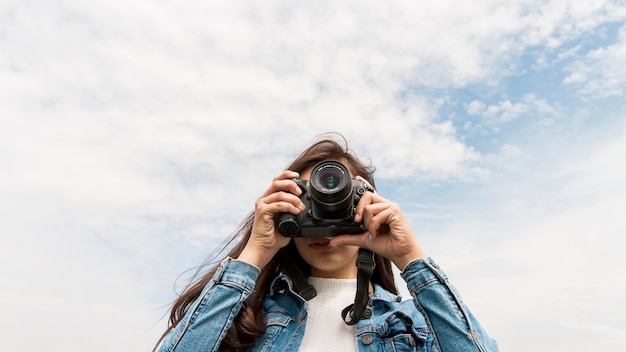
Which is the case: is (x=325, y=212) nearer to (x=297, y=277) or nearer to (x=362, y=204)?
(x=362, y=204)

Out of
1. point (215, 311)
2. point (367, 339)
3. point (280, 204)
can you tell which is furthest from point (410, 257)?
point (215, 311)

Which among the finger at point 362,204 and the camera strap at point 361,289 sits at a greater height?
the finger at point 362,204

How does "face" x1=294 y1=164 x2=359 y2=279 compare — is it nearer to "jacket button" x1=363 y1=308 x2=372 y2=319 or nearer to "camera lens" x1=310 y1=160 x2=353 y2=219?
"camera lens" x1=310 y1=160 x2=353 y2=219

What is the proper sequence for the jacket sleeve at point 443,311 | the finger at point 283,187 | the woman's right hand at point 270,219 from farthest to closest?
the finger at point 283,187
the woman's right hand at point 270,219
the jacket sleeve at point 443,311

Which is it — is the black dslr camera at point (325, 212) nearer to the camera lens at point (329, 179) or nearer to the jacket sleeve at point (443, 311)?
the camera lens at point (329, 179)

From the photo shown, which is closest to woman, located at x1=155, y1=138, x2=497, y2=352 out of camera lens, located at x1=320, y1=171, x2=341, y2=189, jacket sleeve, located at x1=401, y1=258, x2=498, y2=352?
jacket sleeve, located at x1=401, y1=258, x2=498, y2=352

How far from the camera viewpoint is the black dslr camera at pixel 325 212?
2391mm

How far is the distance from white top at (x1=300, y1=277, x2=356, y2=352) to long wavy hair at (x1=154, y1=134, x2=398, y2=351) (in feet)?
0.57

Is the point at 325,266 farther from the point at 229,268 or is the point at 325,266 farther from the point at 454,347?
the point at 454,347

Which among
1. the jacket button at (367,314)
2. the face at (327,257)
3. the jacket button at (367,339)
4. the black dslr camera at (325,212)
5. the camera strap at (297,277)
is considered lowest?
the jacket button at (367,339)

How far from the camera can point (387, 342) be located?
2.26 meters

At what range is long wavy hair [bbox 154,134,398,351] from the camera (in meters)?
2.24

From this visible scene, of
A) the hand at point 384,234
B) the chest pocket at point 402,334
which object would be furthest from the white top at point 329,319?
the hand at point 384,234

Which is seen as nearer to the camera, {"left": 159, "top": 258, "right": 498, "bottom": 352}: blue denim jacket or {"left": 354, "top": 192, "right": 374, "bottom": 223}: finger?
{"left": 159, "top": 258, "right": 498, "bottom": 352}: blue denim jacket
